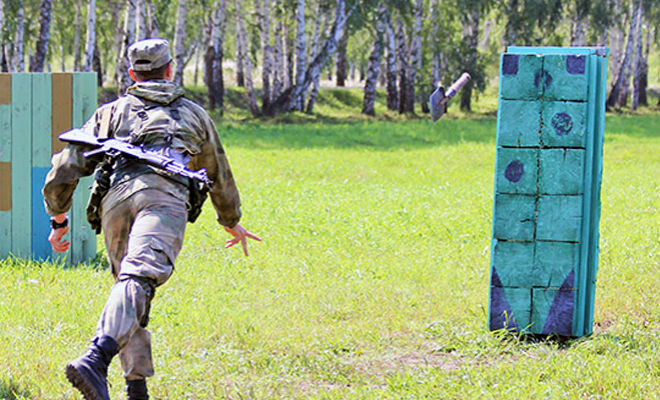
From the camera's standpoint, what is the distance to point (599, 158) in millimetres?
5586

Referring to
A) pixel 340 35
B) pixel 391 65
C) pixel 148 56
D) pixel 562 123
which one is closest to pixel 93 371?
pixel 148 56

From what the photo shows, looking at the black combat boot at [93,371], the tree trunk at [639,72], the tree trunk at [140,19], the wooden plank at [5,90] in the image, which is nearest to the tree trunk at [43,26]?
the tree trunk at [140,19]

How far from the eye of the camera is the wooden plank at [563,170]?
5508mm

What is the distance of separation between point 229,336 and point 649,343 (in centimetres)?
252

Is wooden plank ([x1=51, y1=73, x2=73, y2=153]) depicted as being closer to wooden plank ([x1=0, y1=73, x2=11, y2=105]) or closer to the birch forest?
wooden plank ([x1=0, y1=73, x2=11, y2=105])

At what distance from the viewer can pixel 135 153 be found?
3.97 m

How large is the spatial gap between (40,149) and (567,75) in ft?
15.1

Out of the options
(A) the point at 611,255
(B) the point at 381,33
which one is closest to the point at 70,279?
(A) the point at 611,255

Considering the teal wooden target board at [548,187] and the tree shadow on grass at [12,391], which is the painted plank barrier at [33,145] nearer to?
the tree shadow on grass at [12,391]

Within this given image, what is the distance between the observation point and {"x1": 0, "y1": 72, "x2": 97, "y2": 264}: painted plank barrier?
7.90 metres

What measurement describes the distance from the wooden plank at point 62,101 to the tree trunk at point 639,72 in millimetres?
34402

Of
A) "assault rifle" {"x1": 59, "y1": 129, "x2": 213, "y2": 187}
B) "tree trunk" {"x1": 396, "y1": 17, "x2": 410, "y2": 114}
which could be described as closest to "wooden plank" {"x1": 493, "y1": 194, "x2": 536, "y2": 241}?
"assault rifle" {"x1": 59, "y1": 129, "x2": 213, "y2": 187}

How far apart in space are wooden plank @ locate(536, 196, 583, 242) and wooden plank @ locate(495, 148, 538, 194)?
5.0 inches

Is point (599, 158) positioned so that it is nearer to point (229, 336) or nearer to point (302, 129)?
point (229, 336)
